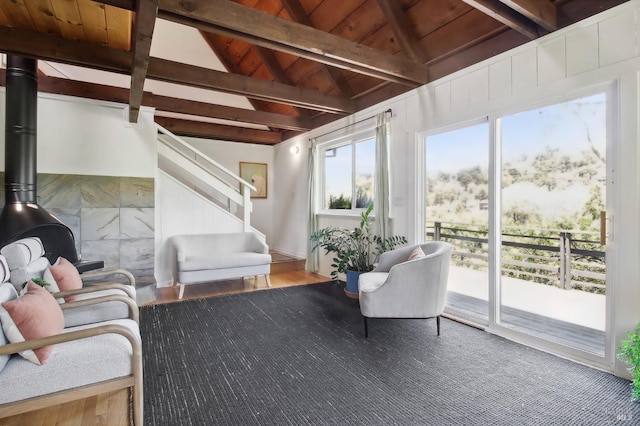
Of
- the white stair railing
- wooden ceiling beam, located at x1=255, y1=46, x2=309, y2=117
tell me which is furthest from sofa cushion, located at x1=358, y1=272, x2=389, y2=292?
wooden ceiling beam, located at x1=255, y1=46, x2=309, y2=117

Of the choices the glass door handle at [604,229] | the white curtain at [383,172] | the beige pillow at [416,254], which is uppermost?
the white curtain at [383,172]

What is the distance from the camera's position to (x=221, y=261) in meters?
4.23

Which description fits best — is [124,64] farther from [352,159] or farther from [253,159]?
[253,159]

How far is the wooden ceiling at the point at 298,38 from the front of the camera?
2.33 m

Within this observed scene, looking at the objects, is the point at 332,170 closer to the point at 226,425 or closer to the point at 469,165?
the point at 469,165

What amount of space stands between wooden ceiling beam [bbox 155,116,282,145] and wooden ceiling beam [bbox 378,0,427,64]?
12.2 ft

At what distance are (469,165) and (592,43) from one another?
1.58 m

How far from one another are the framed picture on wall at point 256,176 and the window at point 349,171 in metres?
2.00

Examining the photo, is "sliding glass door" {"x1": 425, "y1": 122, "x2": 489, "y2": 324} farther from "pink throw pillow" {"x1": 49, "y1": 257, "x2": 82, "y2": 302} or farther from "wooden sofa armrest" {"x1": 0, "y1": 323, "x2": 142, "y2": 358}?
"pink throw pillow" {"x1": 49, "y1": 257, "x2": 82, "y2": 302}

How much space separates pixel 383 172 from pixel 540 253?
209 centimetres

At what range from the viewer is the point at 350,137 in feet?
16.2

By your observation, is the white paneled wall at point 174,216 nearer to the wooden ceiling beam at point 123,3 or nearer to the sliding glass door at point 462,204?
the wooden ceiling beam at point 123,3

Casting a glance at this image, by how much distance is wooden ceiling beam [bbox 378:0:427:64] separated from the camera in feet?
11.0

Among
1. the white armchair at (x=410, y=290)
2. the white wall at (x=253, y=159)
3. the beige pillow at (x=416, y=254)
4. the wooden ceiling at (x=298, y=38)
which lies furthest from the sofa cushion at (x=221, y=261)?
the white wall at (x=253, y=159)
